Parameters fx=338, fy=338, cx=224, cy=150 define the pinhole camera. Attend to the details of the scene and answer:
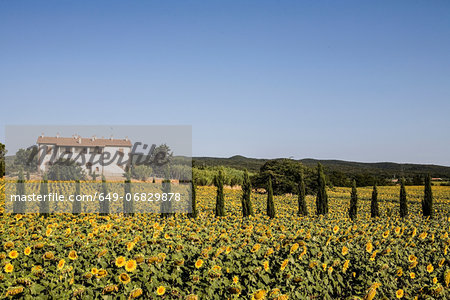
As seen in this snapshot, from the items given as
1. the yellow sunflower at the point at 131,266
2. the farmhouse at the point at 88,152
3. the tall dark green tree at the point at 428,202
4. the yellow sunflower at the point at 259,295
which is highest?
the farmhouse at the point at 88,152

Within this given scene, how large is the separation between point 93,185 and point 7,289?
2161 centimetres

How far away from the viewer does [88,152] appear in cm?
4562

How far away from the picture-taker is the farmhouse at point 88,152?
132ft

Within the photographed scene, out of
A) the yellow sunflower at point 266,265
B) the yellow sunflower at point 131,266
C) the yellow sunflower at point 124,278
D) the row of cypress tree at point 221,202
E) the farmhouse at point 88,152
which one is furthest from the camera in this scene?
the farmhouse at point 88,152

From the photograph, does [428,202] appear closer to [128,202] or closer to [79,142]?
[128,202]

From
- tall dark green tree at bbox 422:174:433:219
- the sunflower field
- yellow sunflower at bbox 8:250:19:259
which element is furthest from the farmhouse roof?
yellow sunflower at bbox 8:250:19:259

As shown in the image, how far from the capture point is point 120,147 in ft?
161

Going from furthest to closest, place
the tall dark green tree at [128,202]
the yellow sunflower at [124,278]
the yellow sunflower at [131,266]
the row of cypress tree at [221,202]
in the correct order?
the tall dark green tree at [128,202], the row of cypress tree at [221,202], the yellow sunflower at [131,266], the yellow sunflower at [124,278]

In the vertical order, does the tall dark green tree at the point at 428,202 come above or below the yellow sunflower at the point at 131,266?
below

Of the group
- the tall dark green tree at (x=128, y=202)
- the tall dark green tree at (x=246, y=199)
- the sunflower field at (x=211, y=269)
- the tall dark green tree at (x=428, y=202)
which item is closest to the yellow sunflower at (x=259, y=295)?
the sunflower field at (x=211, y=269)

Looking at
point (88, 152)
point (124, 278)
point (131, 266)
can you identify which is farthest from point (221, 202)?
point (88, 152)

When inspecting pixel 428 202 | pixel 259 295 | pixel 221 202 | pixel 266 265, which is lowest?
pixel 428 202

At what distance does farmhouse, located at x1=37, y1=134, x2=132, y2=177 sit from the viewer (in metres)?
40.2

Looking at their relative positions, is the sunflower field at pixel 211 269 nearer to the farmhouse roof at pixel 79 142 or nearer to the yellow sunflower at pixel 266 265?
the yellow sunflower at pixel 266 265
